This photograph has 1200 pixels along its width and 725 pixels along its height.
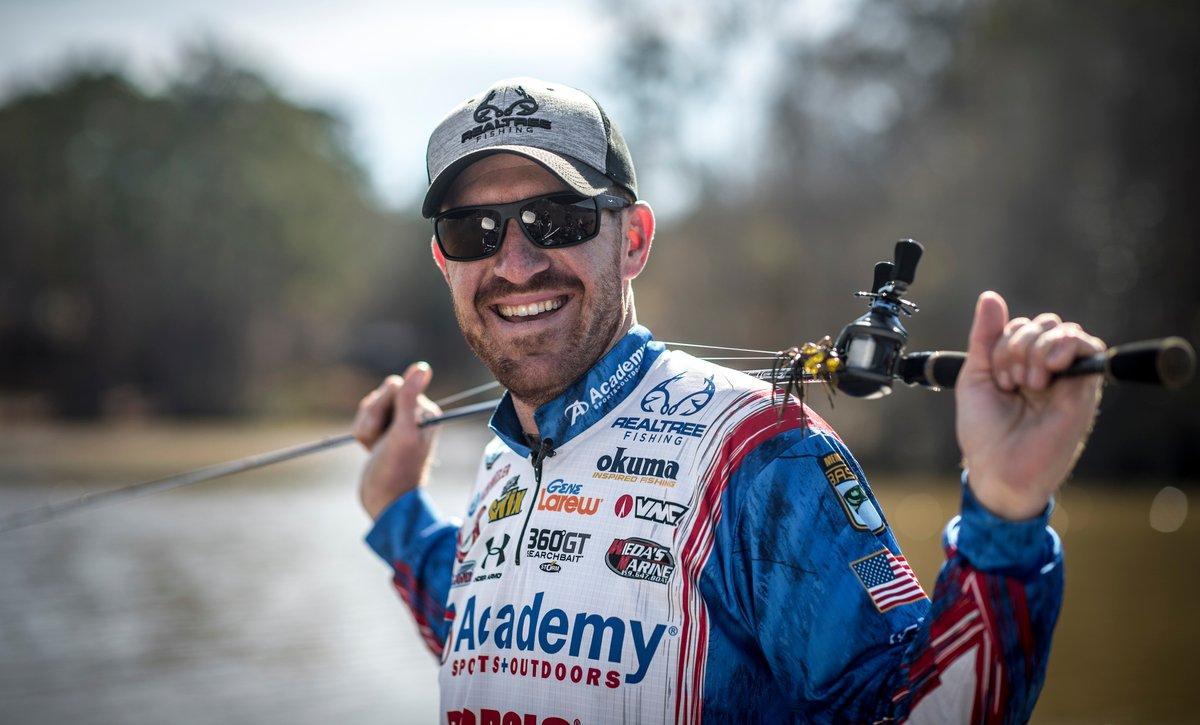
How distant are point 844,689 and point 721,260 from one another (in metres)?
23.2

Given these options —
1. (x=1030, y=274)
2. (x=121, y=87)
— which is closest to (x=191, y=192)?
(x=121, y=87)

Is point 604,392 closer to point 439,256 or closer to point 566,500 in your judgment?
point 566,500

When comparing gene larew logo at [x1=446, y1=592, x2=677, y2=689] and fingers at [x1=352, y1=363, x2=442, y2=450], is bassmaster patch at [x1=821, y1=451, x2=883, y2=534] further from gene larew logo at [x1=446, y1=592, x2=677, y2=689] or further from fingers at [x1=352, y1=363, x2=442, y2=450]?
fingers at [x1=352, y1=363, x2=442, y2=450]

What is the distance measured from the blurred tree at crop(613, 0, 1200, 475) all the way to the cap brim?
17426 mm

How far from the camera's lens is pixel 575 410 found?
259cm

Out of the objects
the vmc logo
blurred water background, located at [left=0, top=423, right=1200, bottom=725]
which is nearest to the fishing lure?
the vmc logo

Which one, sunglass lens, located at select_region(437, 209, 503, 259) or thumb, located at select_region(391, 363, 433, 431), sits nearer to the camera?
sunglass lens, located at select_region(437, 209, 503, 259)

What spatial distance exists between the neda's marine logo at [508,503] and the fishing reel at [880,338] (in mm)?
853

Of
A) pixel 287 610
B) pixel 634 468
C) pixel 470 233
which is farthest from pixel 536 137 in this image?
pixel 287 610

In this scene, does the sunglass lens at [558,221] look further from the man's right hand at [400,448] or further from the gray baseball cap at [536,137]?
the man's right hand at [400,448]

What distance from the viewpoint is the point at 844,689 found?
1946mm

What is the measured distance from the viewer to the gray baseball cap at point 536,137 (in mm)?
2568

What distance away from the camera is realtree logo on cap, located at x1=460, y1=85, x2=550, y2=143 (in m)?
2.60

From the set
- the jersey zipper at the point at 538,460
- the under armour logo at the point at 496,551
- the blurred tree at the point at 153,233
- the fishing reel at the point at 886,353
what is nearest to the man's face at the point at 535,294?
the jersey zipper at the point at 538,460
